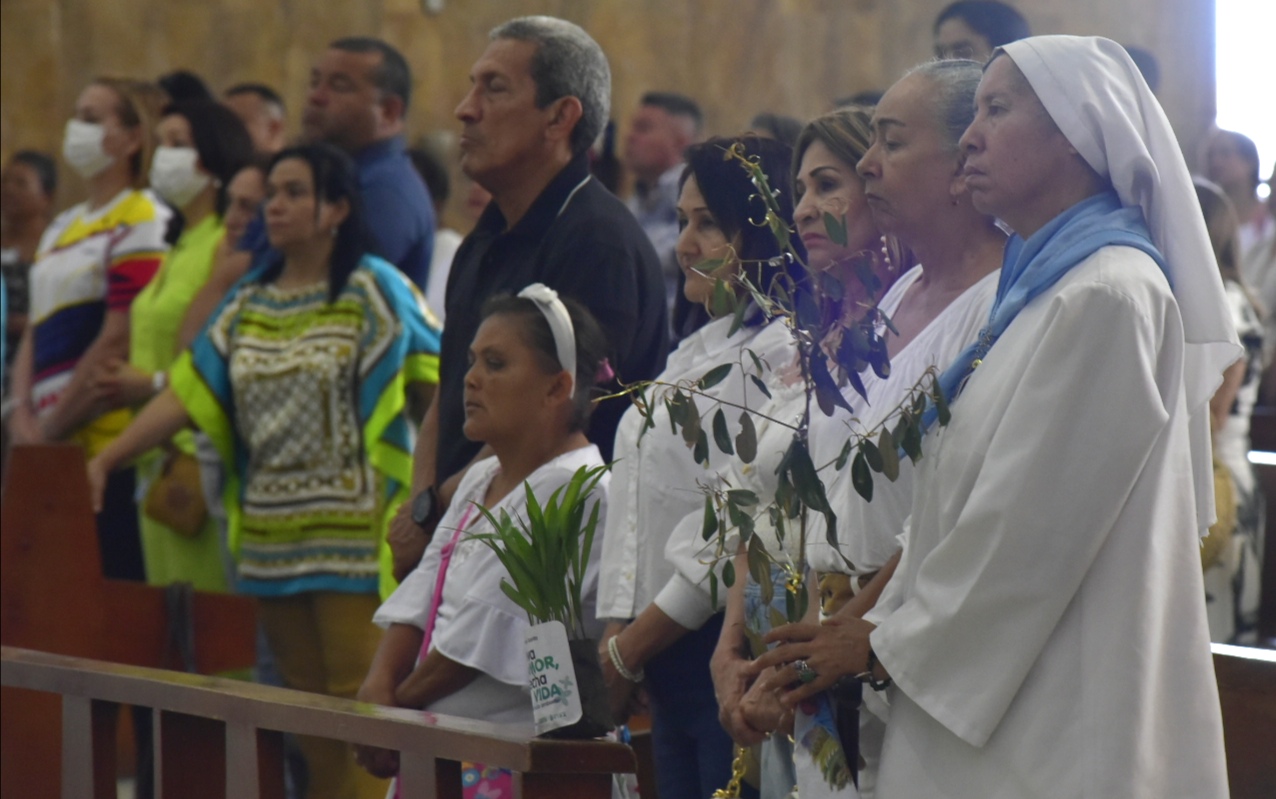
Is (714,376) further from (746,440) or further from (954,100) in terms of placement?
(954,100)

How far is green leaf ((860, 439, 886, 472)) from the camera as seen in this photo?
2248 millimetres

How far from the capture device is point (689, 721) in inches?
120

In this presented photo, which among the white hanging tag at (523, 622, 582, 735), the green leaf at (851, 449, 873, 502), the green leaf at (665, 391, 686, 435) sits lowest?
the white hanging tag at (523, 622, 582, 735)

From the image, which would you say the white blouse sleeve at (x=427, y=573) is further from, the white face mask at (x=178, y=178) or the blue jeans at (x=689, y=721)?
the white face mask at (x=178, y=178)

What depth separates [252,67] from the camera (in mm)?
8664

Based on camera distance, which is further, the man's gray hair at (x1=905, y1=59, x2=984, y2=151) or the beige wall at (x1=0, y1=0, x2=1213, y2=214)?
the beige wall at (x1=0, y1=0, x2=1213, y2=214)

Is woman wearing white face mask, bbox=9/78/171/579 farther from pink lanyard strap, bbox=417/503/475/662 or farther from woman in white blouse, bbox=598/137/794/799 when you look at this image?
woman in white blouse, bbox=598/137/794/799

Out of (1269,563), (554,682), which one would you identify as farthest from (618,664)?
(1269,563)

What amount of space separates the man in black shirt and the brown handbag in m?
1.36

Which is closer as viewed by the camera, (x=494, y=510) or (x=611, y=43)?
(x=494, y=510)

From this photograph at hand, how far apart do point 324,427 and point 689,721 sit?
1662 millimetres

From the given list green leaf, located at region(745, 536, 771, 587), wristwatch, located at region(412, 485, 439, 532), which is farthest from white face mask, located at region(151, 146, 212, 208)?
green leaf, located at region(745, 536, 771, 587)

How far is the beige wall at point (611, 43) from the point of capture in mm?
8453

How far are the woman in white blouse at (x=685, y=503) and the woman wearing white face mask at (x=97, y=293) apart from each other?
8.77 ft
